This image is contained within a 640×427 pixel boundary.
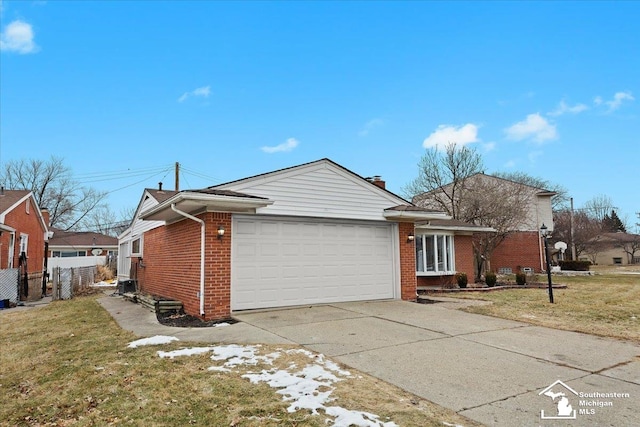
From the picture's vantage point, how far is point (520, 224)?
949 inches

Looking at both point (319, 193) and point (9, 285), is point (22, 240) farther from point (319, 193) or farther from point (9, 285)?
point (319, 193)

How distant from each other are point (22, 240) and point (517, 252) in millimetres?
30715

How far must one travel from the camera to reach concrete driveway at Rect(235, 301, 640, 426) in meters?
3.65

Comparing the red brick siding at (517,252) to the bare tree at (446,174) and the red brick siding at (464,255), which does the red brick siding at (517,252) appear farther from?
the red brick siding at (464,255)

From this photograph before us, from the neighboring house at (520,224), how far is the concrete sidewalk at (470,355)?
16129 millimetres

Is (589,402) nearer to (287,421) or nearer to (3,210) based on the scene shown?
(287,421)

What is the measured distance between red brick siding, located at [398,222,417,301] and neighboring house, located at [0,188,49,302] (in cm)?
1377

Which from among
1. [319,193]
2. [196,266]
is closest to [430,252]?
[319,193]

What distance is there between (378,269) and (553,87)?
991 centimetres

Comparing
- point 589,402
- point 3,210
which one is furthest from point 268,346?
point 3,210

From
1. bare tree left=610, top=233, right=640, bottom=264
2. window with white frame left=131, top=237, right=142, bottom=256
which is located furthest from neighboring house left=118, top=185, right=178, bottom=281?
bare tree left=610, top=233, right=640, bottom=264

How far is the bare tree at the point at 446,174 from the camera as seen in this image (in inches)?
881

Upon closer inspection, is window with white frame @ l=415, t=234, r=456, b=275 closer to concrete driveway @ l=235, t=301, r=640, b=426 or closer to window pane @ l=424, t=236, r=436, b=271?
window pane @ l=424, t=236, r=436, b=271

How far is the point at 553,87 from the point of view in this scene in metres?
14.1
